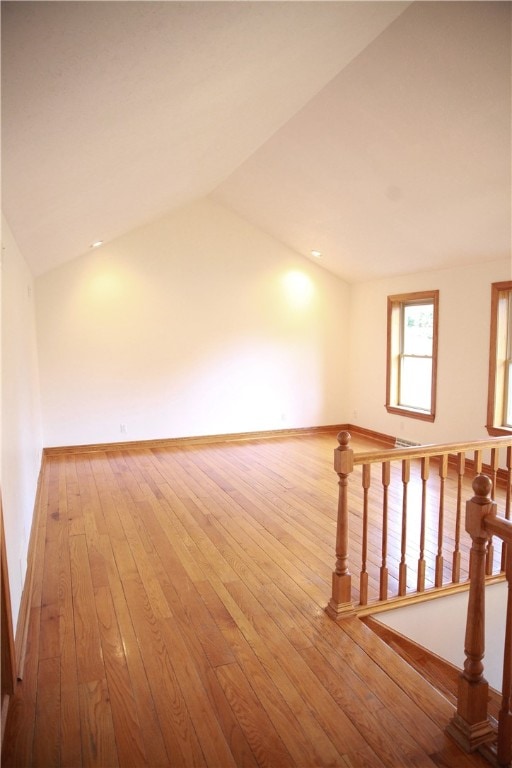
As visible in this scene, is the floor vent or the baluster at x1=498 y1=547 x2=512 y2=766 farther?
the floor vent

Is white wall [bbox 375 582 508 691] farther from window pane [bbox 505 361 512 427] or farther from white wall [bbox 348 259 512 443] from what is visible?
white wall [bbox 348 259 512 443]

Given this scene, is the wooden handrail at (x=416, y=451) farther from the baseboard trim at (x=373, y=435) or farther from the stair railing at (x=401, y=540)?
the baseboard trim at (x=373, y=435)

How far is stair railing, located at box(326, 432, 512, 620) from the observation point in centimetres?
271

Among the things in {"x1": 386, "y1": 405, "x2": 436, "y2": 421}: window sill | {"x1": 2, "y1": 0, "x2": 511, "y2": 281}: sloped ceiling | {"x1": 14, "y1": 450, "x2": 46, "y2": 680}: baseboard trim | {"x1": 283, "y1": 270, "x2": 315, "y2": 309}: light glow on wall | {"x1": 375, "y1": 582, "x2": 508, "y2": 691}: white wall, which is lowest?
{"x1": 375, "y1": 582, "x2": 508, "y2": 691}: white wall

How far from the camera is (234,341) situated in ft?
23.2

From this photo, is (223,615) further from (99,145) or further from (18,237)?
(18,237)

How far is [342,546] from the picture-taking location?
2.74 m

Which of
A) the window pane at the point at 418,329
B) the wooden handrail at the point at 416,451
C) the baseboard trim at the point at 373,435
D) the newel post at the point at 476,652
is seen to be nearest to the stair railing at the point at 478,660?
the newel post at the point at 476,652

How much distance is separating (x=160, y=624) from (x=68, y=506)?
221cm

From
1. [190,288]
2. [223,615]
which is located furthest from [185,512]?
[190,288]

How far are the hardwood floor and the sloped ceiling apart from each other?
2268 millimetres

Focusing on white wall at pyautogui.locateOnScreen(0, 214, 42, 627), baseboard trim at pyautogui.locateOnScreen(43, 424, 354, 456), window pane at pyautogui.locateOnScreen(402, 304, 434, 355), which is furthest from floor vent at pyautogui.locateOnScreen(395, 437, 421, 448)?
white wall at pyautogui.locateOnScreen(0, 214, 42, 627)

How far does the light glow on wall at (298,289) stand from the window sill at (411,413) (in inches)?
78.9

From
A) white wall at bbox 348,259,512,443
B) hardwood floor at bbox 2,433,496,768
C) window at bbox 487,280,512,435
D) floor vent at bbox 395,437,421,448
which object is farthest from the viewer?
floor vent at bbox 395,437,421,448
